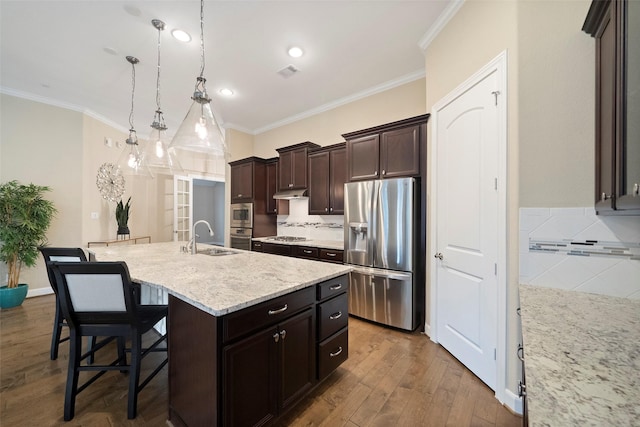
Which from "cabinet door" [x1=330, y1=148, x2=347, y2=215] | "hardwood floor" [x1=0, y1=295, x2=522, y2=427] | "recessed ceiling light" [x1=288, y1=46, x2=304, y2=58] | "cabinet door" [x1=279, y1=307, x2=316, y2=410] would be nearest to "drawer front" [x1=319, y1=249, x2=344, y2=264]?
"cabinet door" [x1=330, y1=148, x2=347, y2=215]

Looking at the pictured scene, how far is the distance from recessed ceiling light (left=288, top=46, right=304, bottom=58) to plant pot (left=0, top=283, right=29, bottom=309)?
193 inches

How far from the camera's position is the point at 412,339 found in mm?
2570

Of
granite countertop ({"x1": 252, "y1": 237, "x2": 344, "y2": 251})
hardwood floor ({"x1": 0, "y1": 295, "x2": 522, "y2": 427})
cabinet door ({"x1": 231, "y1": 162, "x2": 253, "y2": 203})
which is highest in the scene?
cabinet door ({"x1": 231, "y1": 162, "x2": 253, "y2": 203})

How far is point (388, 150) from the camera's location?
2.90m

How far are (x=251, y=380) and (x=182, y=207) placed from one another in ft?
19.6

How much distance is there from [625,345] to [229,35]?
3466 mm

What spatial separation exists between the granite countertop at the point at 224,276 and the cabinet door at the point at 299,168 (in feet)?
6.34

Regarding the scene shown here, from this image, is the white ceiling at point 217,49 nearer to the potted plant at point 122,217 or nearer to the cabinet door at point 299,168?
the cabinet door at point 299,168

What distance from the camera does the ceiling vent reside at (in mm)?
3100

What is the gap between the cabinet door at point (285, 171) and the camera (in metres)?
4.21

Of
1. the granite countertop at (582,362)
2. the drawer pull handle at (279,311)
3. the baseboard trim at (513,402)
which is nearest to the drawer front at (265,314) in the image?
the drawer pull handle at (279,311)

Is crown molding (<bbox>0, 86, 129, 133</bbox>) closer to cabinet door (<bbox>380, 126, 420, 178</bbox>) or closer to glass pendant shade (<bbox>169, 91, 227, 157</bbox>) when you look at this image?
glass pendant shade (<bbox>169, 91, 227, 157</bbox>)

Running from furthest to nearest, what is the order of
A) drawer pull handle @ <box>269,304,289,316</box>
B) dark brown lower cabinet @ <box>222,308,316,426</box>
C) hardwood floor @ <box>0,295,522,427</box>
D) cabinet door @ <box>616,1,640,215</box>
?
hardwood floor @ <box>0,295,522,427</box> < drawer pull handle @ <box>269,304,289,316</box> < dark brown lower cabinet @ <box>222,308,316,426</box> < cabinet door @ <box>616,1,640,215</box>

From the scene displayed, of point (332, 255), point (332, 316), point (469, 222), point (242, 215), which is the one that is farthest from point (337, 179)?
point (332, 316)
